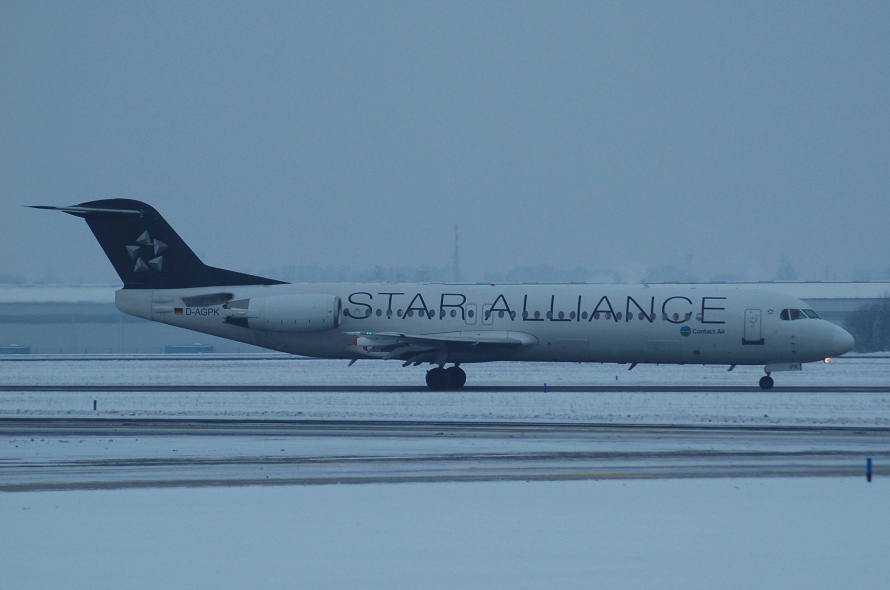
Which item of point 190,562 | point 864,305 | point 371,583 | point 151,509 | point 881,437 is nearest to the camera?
point 371,583

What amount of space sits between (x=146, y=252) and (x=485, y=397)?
43.6ft

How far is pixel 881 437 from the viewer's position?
1941 cm

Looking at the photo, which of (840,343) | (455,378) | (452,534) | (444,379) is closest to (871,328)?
(840,343)

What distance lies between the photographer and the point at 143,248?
3319 cm

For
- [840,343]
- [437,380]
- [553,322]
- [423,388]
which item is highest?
[553,322]

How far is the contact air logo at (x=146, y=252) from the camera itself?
109 ft

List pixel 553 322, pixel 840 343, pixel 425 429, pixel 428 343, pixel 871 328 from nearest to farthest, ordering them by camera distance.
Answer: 1. pixel 425 429
2. pixel 428 343
3. pixel 840 343
4. pixel 553 322
5. pixel 871 328

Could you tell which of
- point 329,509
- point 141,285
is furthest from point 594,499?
point 141,285

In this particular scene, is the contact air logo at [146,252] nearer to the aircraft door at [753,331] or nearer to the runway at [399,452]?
the runway at [399,452]

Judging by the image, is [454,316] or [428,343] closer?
[428,343]

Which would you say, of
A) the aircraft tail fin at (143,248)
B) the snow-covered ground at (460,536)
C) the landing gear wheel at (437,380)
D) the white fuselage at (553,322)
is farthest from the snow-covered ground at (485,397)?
the snow-covered ground at (460,536)

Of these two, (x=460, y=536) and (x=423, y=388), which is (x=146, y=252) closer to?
(x=423, y=388)

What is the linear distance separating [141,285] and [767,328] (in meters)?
21.0

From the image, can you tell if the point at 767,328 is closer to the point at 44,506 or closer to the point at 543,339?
the point at 543,339
